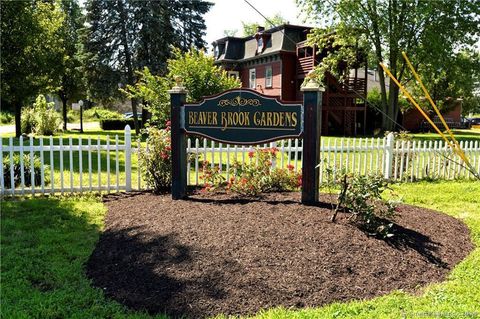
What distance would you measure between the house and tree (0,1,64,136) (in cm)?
1238

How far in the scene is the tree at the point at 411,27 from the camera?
24.8m

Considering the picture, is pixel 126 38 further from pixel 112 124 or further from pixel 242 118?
pixel 242 118

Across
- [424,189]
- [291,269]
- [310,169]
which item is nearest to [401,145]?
[424,189]

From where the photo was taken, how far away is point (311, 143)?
6172mm

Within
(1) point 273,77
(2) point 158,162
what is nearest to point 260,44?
(1) point 273,77

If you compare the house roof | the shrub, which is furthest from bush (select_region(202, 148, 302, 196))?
the house roof

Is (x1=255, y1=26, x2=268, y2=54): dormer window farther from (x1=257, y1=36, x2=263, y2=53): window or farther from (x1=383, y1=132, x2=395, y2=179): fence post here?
(x1=383, y1=132, x2=395, y2=179): fence post

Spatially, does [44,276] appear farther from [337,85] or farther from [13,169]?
[337,85]

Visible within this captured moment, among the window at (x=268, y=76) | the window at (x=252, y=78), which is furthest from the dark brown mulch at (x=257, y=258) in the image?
the window at (x=252, y=78)

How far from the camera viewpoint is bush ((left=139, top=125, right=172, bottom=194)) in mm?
7719

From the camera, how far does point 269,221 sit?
527 cm

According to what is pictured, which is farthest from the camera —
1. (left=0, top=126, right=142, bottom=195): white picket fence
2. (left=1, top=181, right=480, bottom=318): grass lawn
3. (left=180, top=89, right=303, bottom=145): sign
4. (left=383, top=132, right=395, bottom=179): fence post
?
(left=383, top=132, right=395, bottom=179): fence post

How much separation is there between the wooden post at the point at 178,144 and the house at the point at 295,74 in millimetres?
19286

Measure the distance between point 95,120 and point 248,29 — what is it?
920 inches
